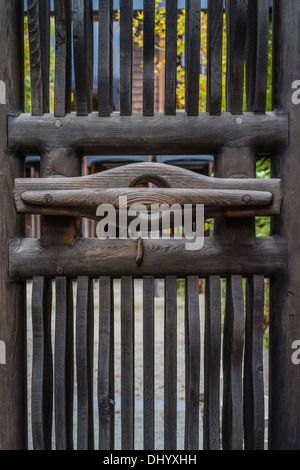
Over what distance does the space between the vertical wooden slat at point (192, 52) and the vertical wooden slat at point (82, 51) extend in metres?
0.40

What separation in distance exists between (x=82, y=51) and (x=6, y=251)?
2.79 ft

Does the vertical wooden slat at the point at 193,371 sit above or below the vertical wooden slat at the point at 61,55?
below

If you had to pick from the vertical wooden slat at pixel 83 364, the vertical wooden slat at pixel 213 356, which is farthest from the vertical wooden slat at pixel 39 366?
the vertical wooden slat at pixel 213 356

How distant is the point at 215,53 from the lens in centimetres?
144

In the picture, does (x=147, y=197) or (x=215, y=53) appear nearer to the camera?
(x=147, y=197)

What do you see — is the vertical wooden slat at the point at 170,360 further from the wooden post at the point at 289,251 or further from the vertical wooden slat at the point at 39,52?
the vertical wooden slat at the point at 39,52

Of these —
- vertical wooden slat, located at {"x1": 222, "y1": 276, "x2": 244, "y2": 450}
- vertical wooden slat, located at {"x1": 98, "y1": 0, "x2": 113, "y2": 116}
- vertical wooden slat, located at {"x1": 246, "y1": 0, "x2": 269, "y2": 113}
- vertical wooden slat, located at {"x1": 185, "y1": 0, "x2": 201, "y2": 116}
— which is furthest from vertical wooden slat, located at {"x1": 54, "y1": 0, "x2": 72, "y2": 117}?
vertical wooden slat, located at {"x1": 222, "y1": 276, "x2": 244, "y2": 450}

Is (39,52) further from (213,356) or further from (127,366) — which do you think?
(213,356)

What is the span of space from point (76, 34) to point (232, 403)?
5.14 ft

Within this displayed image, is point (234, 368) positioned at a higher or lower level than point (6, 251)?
lower

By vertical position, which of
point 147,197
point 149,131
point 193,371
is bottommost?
point 193,371

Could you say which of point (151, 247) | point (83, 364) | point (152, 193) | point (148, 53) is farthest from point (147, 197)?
point (83, 364)

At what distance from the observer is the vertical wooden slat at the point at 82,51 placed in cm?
140
